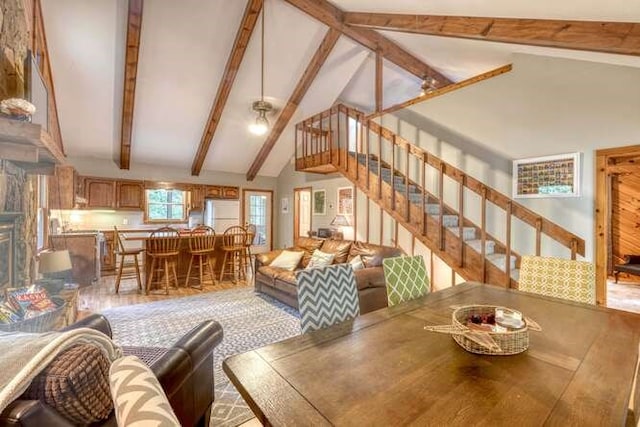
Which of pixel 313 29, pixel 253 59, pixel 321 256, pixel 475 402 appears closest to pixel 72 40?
pixel 253 59

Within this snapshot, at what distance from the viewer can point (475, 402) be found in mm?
972

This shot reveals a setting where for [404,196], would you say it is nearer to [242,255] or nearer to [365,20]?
[365,20]

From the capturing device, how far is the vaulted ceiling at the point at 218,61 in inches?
141

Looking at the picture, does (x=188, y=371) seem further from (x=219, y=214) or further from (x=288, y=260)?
(x=219, y=214)

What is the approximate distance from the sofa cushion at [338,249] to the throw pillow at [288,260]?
1.32ft

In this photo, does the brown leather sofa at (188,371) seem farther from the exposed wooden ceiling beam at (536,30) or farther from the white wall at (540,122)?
the white wall at (540,122)

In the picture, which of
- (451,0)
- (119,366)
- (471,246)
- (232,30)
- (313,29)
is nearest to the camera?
(119,366)

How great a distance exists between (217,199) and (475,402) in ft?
25.2

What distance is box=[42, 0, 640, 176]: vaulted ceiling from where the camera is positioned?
3592 mm

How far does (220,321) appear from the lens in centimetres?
371

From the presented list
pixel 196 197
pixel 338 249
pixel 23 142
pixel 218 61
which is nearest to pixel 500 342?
pixel 23 142

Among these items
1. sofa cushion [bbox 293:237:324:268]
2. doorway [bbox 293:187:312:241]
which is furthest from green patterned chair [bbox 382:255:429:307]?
doorway [bbox 293:187:312:241]

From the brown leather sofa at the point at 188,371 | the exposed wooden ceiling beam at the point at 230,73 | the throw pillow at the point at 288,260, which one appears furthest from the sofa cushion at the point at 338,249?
the exposed wooden ceiling beam at the point at 230,73

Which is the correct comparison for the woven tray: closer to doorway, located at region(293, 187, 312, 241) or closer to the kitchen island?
the kitchen island
